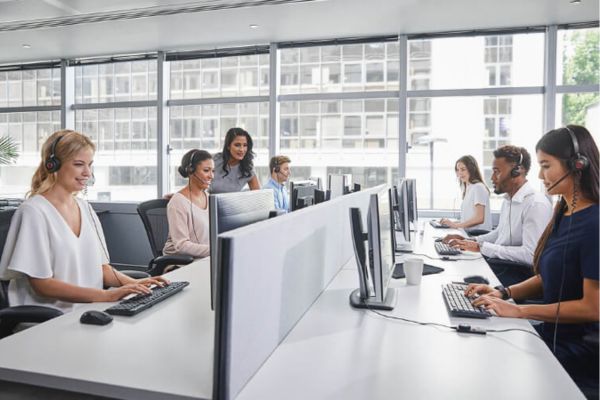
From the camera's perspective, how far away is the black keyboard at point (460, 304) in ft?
4.73

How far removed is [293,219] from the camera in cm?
122

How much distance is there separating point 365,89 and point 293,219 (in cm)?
395

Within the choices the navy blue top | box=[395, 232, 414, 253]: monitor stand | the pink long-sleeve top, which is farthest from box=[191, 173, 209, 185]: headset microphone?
the navy blue top

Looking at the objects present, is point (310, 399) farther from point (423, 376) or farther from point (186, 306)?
point (186, 306)

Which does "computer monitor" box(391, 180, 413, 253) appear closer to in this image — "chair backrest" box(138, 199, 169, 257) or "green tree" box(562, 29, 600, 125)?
"chair backrest" box(138, 199, 169, 257)

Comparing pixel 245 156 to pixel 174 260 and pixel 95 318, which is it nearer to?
pixel 174 260

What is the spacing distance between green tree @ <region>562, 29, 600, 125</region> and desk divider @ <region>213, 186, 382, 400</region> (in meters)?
3.89

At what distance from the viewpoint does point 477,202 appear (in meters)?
3.79

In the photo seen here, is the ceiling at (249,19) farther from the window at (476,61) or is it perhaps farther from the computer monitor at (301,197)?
the computer monitor at (301,197)

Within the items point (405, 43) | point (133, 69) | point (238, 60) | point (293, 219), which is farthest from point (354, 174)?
point (293, 219)

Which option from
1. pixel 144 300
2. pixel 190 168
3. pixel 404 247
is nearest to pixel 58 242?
pixel 144 300

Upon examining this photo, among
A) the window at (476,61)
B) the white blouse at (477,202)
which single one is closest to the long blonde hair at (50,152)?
the white blouse at (477,202)

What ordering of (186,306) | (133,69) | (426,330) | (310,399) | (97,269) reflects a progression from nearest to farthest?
(310,399) < (426,330) < (186,306) < (97,269) < (133,69)

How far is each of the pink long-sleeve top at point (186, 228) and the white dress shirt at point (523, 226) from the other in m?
1.53
